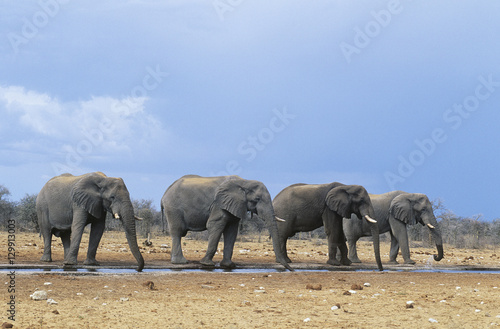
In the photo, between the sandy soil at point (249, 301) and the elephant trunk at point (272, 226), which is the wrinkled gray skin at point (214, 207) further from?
the sandy soil at point (249, 301)

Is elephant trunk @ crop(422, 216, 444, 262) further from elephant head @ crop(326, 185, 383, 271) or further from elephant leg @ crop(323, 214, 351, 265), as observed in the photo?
elephant leg @ crop(323, 214, 351, 265)

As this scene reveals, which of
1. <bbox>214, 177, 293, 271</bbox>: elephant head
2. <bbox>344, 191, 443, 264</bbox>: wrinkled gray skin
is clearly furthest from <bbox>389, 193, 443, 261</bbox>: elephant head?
<bbox>214, 177, 293, 271</bbox>: elephant head

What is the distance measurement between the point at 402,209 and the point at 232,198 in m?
9.29

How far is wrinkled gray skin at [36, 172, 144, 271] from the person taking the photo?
19.6 m

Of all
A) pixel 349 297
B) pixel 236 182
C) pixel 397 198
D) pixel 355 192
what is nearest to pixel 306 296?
pixel 349 297

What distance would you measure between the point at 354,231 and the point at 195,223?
8.39m

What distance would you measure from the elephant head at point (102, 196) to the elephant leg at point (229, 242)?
358 cm

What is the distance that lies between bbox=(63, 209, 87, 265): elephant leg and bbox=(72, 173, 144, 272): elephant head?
0.30 m

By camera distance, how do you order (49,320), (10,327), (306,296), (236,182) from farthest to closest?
(236,182) → (306,296) → (49,320) → (10,327)

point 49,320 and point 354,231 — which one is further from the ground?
point 354,231

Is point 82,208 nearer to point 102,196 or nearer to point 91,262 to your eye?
point 102,196

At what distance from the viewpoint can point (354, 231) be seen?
27.3 m

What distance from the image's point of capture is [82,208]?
66.6 feet

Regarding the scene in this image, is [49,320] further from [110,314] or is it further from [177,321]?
[177,321]
